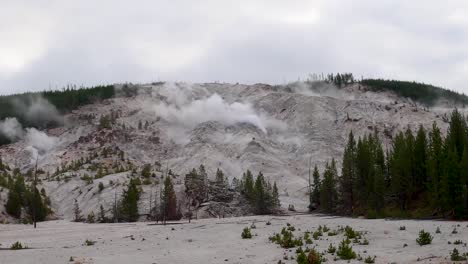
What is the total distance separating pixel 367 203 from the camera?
305ft

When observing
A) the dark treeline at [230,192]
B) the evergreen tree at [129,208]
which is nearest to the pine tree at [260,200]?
the dark treeline at [230,192]

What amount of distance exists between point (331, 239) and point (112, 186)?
102382 mm

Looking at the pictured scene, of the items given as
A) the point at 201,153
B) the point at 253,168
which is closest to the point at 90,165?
the point at 201,153

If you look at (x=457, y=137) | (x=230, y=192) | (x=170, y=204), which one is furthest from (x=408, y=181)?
(x=170, y=204)

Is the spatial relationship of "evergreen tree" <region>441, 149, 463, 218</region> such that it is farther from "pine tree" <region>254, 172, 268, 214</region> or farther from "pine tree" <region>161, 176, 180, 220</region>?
"pine tree" <region>161, 176, 180, 220</region>

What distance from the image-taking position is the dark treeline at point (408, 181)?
6600 cm

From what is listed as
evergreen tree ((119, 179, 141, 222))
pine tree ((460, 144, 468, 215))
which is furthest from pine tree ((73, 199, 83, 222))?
pine tree ((460, 144, 468, 215))

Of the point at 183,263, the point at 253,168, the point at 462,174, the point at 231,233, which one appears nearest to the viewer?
the point at 183,263

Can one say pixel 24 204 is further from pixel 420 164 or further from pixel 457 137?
pixel 457 137

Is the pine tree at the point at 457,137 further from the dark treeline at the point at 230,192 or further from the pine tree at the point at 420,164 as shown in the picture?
the dark treeline at the point at 230,192

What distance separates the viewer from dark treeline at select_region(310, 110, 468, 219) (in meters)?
66.0

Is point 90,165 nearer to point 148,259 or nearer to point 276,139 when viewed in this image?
point 276,139

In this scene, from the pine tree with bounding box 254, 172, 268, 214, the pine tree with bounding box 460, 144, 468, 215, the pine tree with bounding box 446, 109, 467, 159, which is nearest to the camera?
the pine tree with bounding box 460, 144, 468, 215

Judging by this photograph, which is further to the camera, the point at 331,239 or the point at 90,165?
the point at 90,165
